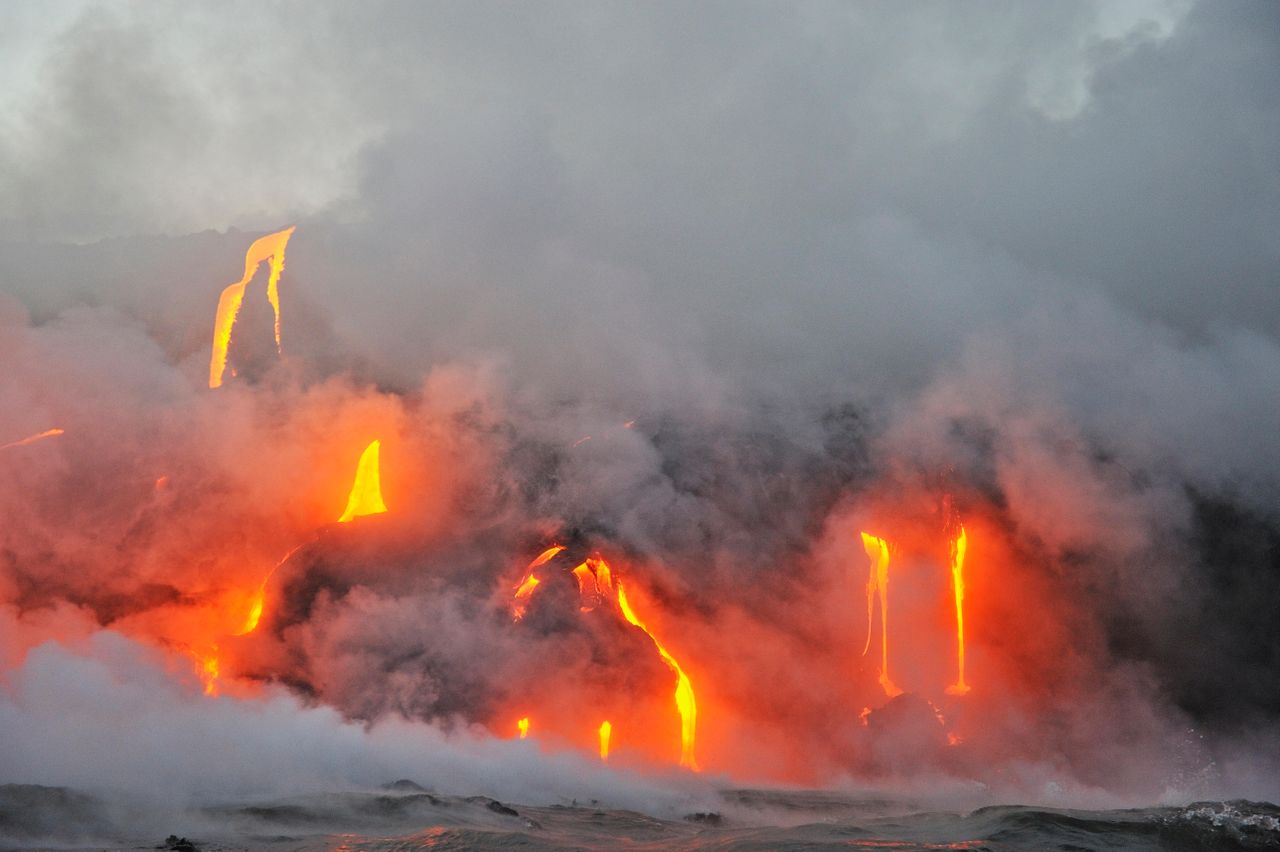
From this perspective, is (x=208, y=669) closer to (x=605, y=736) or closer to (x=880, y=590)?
(x=605, y=736)

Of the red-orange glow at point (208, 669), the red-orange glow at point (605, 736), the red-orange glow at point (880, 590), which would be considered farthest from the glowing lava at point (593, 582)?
the red-orange glow at point (208, 669)

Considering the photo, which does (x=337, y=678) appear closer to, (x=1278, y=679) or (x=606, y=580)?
(x=606, y=580)

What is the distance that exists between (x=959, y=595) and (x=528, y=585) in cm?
1784

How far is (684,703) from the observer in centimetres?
4544

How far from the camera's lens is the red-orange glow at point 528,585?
45906 mm

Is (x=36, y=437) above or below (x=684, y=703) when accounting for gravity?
above

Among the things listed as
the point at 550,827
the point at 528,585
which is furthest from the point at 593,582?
the point at 550,827

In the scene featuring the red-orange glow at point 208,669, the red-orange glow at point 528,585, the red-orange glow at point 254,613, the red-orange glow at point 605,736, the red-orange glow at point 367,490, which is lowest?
the red-orange glow at point 605,736

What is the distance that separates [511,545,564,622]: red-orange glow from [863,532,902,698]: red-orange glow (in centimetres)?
1311

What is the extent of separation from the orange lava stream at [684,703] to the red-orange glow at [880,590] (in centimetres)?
755

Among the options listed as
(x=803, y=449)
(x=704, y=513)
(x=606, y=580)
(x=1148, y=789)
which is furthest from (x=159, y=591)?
(x=1148, y=789)

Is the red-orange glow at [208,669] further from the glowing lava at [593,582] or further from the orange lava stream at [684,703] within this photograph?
the orange lava stream at [684,703]

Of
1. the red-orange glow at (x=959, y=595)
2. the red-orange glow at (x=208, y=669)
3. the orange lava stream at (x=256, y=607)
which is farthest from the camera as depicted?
the red-orange glow at (x=959, y=595)

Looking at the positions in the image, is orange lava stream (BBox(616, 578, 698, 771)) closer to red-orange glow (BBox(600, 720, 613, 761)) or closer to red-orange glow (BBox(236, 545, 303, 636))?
red-orange glow (BBox(600, 720, 613, 761))
